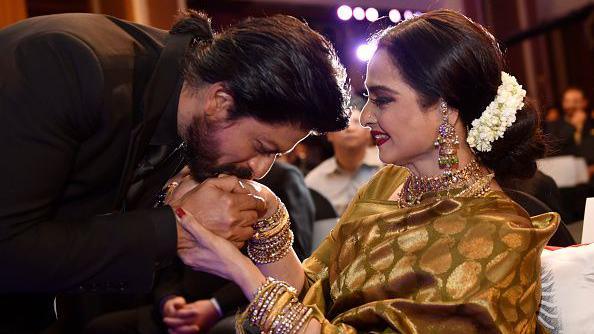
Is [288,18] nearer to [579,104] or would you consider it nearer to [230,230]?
[230,230]

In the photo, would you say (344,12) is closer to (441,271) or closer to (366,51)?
(366,51)

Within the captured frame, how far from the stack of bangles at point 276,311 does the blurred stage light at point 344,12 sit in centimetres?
493

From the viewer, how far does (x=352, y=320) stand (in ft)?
5.47

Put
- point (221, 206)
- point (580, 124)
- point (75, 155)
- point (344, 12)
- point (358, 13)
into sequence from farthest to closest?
point (358, 13), point (344, 12), point (580, 124), point (221, 206), point (75, 155)

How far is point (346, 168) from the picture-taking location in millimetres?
4066

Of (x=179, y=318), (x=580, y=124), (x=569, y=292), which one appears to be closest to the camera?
(x=569, y=292)

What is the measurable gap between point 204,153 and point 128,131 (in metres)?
0.27

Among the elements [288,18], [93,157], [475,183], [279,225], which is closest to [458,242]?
[475,183]

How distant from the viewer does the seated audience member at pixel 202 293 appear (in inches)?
106

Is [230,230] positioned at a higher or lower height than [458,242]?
higher

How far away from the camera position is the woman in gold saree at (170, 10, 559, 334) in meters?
1.58

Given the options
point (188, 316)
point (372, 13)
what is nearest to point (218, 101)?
point (188, 316)

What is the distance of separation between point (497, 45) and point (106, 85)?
0.96 meters

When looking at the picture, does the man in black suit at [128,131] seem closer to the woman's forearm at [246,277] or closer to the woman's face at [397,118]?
the woman's forearm at [246,277]
